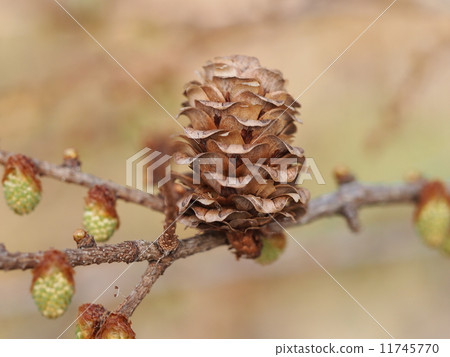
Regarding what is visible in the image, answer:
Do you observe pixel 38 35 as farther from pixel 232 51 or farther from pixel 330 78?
pixel 330 78

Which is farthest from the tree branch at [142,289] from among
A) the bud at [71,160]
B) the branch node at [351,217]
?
the branch node at [351,217]

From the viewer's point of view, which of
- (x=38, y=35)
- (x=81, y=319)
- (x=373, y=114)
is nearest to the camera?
(x=81, y=319)

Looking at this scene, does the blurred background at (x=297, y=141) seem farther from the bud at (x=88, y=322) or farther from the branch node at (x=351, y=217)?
the bud at (x=88, y=322)

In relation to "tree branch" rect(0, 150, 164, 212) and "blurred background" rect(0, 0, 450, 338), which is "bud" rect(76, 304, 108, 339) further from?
"blurred background" rect(0, 0, 450, 338)

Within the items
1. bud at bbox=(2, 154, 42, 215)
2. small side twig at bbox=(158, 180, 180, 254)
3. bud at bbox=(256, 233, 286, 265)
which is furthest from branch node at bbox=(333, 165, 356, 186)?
bud at bbox=(2, 154, 42, 215)

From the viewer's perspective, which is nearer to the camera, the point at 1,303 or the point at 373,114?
the point at 1,303

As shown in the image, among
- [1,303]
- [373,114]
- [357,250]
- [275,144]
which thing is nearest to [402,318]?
[357,250]
